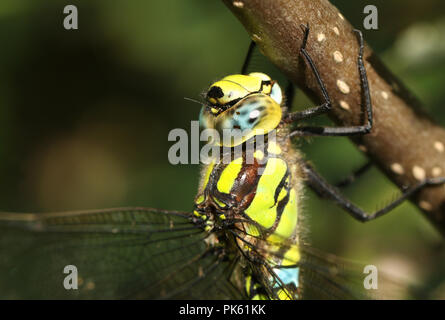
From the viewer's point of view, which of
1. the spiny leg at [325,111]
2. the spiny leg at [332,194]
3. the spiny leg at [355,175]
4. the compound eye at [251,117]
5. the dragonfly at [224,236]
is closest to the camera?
the spiny leg at [325,111]

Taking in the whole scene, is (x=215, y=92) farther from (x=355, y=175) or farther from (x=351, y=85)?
(x=355, y=175)

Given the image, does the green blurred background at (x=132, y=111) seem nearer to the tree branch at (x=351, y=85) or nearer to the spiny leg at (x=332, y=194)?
the spiny leg at (x=332, y=194)

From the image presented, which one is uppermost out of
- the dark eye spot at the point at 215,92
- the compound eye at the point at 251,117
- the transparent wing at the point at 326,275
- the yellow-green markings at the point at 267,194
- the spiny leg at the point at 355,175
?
the dark eye spot at the point at 215,92

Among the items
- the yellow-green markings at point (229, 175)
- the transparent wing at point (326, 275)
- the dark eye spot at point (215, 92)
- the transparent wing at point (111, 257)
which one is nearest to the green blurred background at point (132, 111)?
the transparent wing at point (326, 275)

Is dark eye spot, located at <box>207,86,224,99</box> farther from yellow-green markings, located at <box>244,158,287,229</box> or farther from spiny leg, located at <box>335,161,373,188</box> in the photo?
spiny leg, located at <box>335,161,373,188</box>

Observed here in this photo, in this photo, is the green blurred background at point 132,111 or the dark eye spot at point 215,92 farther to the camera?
the green blurred background at point 132,111
